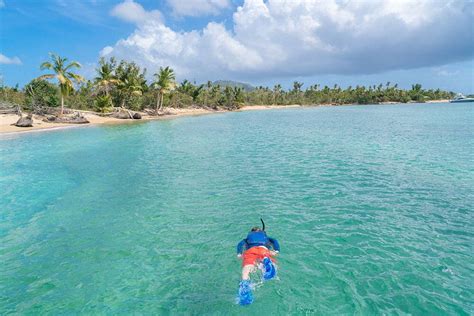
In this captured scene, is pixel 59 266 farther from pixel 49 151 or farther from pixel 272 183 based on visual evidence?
pixel 49 151

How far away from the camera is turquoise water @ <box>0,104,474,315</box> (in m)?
6.80

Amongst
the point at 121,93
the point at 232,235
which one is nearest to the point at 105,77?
the point at 121,93

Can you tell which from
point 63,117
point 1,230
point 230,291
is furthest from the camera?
point 63,117

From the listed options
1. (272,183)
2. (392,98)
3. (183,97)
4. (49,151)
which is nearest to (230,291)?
(272,183)

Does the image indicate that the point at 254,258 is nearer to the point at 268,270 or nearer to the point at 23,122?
the point at 268,270

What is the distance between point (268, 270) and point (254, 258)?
42 cm

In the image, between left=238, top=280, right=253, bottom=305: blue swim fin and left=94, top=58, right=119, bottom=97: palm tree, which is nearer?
left=238, top=280, right=253, bottom=305: blue swim fin

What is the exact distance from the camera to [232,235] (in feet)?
32.3

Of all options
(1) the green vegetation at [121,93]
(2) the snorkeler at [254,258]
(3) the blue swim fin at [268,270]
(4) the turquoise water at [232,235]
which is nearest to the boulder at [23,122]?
(1) the green vegetation at [121,93]

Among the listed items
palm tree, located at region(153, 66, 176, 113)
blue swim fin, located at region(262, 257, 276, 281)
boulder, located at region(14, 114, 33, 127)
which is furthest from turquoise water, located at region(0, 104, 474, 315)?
palm tree, located at region(153, 66, 176, 113)

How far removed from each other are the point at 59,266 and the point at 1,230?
442cm

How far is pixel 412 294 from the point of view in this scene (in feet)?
22.3

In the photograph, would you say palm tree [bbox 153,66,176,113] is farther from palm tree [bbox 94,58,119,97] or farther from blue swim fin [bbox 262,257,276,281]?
blue swim fin [bbox 262,257,276,281]

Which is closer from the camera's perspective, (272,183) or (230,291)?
(230,291)
